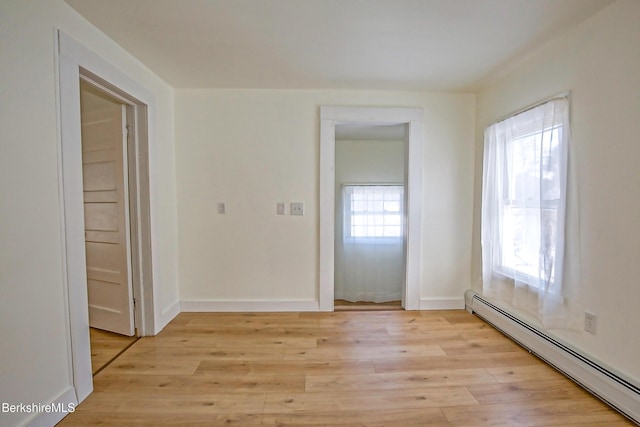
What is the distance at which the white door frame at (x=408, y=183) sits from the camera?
268 centimetres

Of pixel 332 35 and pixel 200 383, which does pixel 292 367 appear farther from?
pixel 332 35

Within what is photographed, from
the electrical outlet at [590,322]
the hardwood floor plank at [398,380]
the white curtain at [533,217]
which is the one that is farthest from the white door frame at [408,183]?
the electrical outlet at [590,322]

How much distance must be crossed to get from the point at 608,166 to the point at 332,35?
186 centimetres

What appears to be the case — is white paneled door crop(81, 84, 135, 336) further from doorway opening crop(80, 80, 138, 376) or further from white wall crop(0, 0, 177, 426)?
white wall crop(0, 0, 177, 426)

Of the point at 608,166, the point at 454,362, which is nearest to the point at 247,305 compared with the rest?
the point at 454,362

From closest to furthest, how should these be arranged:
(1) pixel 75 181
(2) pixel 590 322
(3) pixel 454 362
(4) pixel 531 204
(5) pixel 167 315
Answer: (1) pixel 75 181 < (2) pixel 590 322 < (3) pixel 454 362 < (4) pixel 531 204 < (5) pixel 167 315

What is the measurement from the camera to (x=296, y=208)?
2.72 m

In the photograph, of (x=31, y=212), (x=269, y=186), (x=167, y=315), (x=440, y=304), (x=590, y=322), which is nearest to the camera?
(x=31, y=212)

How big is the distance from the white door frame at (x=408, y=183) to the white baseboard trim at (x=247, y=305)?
0.18 metres

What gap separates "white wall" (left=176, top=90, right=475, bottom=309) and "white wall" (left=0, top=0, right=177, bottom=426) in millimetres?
1265

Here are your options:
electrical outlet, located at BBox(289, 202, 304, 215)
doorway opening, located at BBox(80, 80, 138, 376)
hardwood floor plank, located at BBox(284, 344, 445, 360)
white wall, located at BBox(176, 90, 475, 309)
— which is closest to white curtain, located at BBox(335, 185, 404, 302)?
white wall, located at BBox(176, 90, 475, 309)

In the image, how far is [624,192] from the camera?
4.77ft

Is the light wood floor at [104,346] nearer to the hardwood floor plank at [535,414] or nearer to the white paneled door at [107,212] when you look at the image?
the white paneled door at [107,212]

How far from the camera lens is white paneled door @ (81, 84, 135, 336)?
→ 7.20 ft
